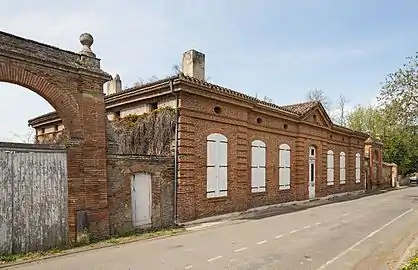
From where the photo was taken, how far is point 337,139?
28891mm

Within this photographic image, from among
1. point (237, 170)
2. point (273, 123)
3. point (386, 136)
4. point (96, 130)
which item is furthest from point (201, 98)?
point (386, 136)

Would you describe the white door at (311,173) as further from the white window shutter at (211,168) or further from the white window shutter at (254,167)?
the white window shutter at (211,168)

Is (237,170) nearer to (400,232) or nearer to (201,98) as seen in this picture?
(201,98)

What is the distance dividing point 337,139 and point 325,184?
14.5 ft

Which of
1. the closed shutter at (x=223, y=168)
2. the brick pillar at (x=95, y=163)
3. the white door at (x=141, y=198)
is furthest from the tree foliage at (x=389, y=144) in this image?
the brick pillar at (x=95, y=163)

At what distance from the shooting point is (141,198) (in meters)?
12.8

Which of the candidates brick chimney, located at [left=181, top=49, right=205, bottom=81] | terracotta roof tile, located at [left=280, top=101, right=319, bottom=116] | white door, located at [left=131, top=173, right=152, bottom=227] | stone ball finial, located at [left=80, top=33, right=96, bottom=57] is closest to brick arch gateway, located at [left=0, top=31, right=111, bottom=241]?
stone ball finial, located at [left=80, top=33, right=96, bottom=57]

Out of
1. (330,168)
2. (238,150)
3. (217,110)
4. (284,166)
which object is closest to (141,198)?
(217,110)

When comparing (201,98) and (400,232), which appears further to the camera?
(201,98)

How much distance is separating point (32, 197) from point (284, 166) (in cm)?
1435

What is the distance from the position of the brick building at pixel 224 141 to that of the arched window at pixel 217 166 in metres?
0.04

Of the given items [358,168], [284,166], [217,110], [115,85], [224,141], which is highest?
[115,85]

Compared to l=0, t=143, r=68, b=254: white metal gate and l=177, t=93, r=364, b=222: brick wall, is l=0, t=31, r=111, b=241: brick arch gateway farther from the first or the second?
l=177, t=93, r=364, b=222: brick wall

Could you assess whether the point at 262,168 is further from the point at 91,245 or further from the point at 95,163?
the point at 91,245
